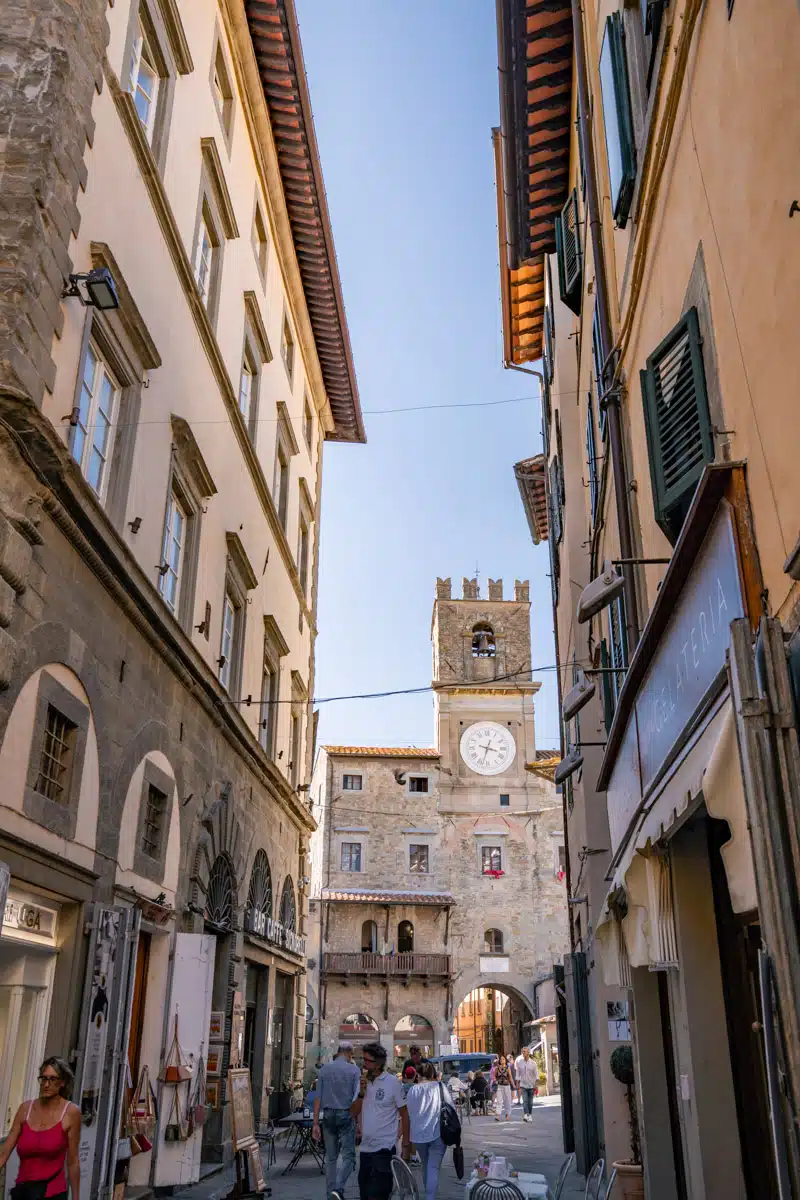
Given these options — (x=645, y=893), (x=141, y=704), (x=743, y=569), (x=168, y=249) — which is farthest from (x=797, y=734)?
(x=168, y=249)

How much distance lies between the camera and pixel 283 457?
19.4m

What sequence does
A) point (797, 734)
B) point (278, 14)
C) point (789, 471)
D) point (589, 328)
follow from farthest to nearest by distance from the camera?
point (278, 14) → point (589, 328) → point (789, 471) → point (797, 734)

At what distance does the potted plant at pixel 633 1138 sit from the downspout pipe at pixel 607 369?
4.23 metres

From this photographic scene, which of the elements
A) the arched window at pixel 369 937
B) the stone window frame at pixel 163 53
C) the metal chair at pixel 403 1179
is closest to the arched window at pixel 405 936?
the arched window at pixel 369 937

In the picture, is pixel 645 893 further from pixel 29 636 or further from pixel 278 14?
pixel 278 14

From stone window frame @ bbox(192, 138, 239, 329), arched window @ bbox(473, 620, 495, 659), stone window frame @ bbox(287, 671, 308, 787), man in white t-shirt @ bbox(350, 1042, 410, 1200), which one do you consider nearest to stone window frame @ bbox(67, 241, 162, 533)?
stone window frame @ bbox(192, 138, 239, 329)

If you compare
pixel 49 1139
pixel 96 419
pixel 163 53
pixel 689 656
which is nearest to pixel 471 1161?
pixel 49 1139

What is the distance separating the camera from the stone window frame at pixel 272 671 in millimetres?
17172

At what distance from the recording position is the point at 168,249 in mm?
11180

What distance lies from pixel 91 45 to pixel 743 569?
25.1 feet

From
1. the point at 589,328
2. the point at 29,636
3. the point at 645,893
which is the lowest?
the point at 645,893

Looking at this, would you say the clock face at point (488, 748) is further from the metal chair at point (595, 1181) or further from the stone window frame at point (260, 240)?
the metal chair at point (595, 1181)

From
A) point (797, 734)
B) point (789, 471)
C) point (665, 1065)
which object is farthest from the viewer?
point (665, 1065)

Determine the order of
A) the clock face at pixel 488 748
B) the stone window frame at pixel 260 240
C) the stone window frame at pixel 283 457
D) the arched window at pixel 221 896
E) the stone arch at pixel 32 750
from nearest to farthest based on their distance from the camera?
the stone arch at pixel 32 750 < the arched window at pixel 221 896 < the stone window frame at pixel 260 240 < the stone window frame at pixel 283 457 < the clock face at pixel 488 748
